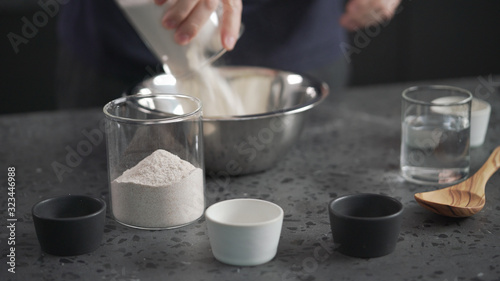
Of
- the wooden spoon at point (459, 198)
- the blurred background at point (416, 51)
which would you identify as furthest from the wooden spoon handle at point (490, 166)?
the blurred background at point (416, 51)

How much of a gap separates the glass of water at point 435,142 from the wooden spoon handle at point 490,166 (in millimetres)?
30

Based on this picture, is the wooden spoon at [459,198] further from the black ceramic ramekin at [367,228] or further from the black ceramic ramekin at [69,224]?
the black ceramic ramekin at [69,224]

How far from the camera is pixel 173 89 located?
120 centimetres

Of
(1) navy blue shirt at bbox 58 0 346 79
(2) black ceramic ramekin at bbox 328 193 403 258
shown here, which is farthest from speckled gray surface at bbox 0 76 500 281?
(1) navy blue shirt at bbox 58 0 346 79

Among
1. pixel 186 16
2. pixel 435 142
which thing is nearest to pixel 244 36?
pixel 186 16

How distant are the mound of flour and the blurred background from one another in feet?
6.20

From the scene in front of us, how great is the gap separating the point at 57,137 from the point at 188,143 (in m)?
0.49

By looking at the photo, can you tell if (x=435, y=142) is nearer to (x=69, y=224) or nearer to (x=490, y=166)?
(x=490, y=166)

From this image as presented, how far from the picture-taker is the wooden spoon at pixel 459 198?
0.92m

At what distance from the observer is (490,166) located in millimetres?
1066

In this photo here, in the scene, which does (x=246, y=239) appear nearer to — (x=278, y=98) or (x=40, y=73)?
(x=278, y=98)

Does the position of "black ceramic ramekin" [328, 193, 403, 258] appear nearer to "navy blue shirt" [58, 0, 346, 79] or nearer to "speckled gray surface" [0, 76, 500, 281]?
"speckled gray surface" [0, 76, 500, 281]

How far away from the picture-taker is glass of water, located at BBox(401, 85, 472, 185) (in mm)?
1065

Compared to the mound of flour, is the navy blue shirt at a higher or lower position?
higher
